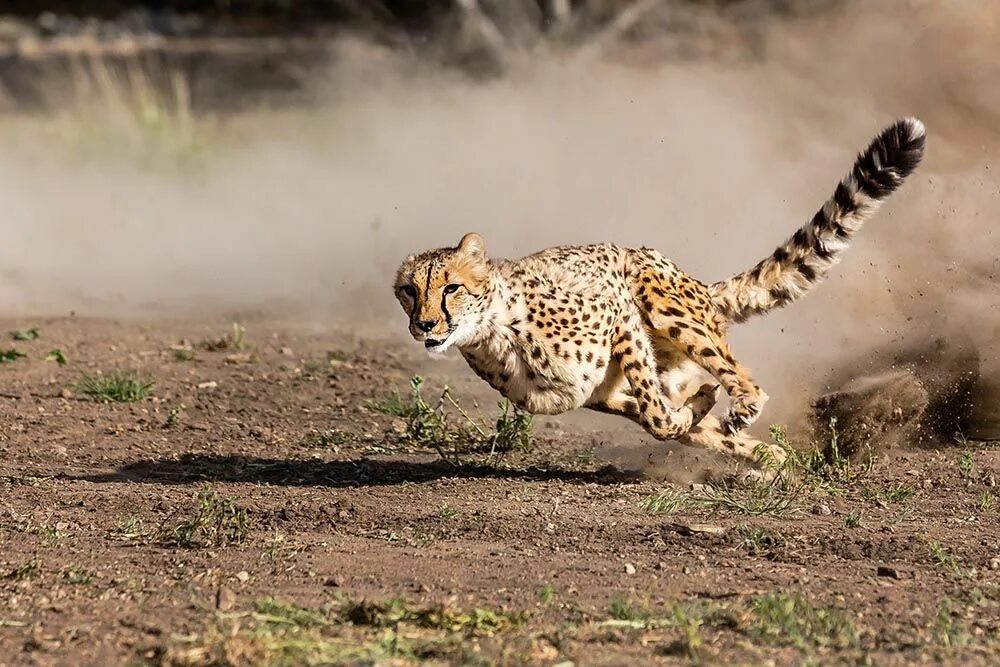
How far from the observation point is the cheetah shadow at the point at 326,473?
8.28m

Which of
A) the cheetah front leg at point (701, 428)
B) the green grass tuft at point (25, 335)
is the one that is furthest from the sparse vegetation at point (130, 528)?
the green grass tuft at point (25, 335)

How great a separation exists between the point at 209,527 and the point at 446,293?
1.56 metres

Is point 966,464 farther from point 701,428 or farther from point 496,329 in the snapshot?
point 496,329

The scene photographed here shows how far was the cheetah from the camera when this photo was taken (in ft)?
25.6

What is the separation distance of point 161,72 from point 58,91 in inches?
120

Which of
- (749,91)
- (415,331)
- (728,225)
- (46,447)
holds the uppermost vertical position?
(749,91)

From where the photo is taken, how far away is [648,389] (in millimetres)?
8070

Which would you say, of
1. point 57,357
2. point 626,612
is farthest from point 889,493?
point 57,357

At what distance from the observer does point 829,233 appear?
28.6 feet

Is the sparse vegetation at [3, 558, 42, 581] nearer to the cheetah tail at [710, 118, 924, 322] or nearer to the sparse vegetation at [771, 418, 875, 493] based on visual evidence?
the sparse vegetation at [771, 418, 875, 493]

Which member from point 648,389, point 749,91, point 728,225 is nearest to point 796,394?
point 648,389

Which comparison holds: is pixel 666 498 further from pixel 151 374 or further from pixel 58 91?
pixel 58 91

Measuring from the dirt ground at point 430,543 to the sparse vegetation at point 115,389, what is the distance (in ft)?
0.24

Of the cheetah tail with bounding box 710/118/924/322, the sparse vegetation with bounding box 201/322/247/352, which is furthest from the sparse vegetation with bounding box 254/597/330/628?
the sparse vegetation with bounding box 201/322/247/352
